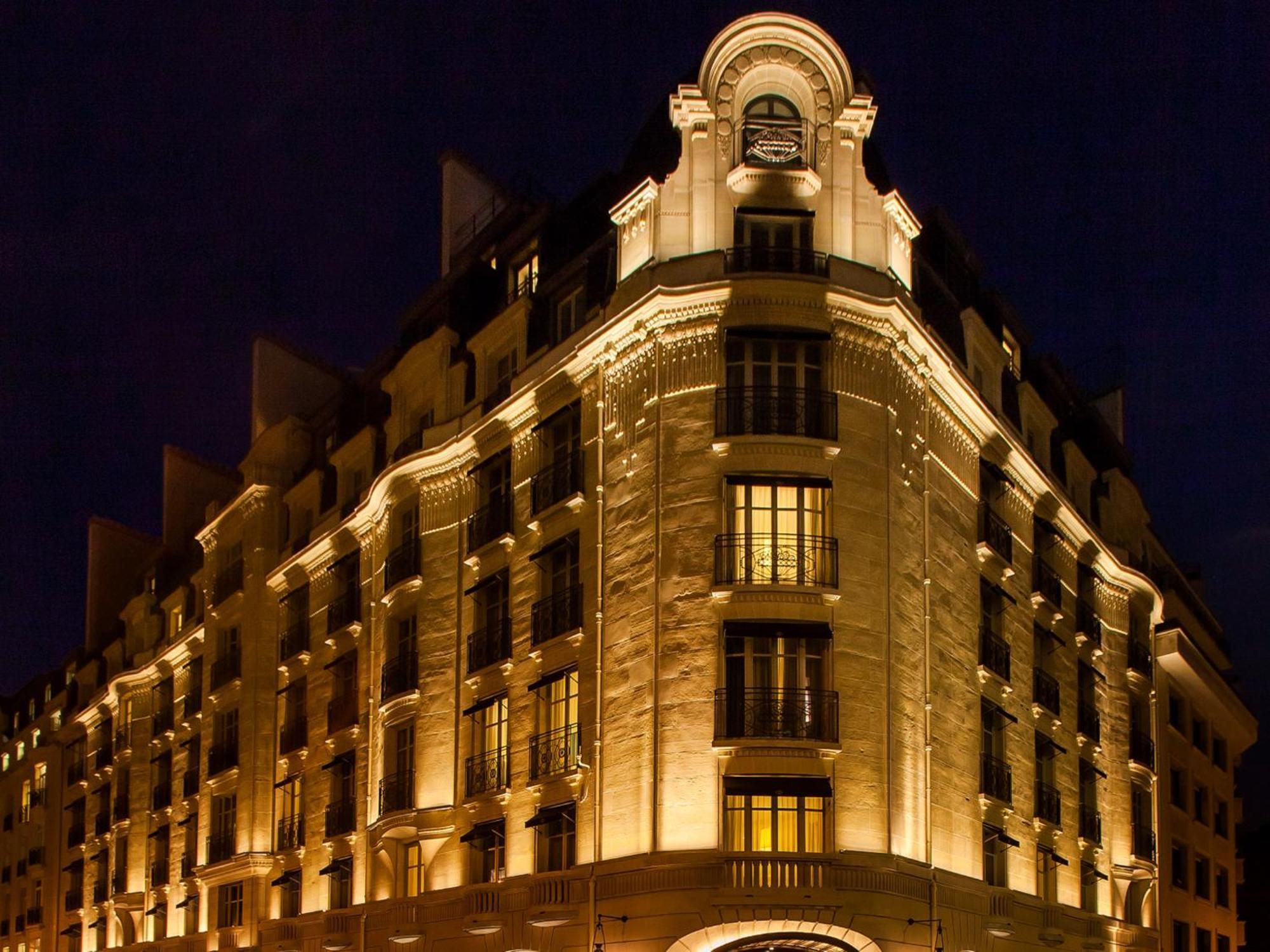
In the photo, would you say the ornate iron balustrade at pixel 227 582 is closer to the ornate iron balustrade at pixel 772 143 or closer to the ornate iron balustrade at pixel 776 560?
the ornate iron balustrade at pixel 776 560

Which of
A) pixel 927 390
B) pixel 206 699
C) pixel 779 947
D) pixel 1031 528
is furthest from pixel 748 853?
pixel 206 699

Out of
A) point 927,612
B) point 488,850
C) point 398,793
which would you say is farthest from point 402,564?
point 927,612

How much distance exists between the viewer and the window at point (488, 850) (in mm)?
32531

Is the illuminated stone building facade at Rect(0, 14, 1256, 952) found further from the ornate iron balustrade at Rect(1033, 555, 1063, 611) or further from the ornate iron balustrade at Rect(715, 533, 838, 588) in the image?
the ornate iron balustrade at Rect(1033, 555, 1063, 611)

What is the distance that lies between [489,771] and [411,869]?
447cm

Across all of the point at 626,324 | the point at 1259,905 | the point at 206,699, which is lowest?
the point at 1259,905

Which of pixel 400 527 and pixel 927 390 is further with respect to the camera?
pixel 400 527

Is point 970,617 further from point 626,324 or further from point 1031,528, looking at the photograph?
point 626,324

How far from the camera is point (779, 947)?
2697 cm

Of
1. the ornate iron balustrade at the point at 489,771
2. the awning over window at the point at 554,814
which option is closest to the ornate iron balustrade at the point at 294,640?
the ornate iron balustrade at the point at 489,771

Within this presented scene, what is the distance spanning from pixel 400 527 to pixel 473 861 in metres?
9.79

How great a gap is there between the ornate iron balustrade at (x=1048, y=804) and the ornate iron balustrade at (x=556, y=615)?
12849 mm

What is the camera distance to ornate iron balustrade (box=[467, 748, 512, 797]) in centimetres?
3278

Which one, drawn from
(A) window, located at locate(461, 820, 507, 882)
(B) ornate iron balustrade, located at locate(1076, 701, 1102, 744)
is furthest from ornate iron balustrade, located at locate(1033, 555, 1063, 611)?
(A) window, located at locate(461, 820, 507, 882)
